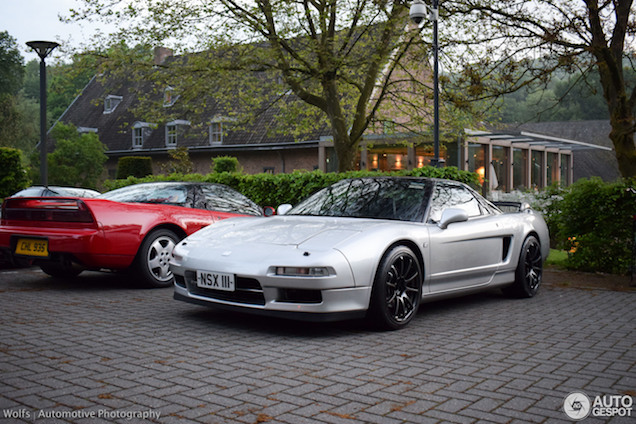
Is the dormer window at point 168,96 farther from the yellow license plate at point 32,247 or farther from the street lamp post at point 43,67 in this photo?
the yellow license plate at point 32,247

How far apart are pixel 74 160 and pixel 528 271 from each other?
98.7 feet

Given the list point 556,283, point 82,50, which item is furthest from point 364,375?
point 82,50

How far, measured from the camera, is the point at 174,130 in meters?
39.4

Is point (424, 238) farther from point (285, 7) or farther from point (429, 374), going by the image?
point (285, 7)

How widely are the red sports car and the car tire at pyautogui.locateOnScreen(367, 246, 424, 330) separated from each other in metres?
3.38

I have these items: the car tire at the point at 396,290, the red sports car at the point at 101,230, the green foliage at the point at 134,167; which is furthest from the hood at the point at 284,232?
the green foliage at the point at 134,167

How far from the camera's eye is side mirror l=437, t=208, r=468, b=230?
6.05 meters

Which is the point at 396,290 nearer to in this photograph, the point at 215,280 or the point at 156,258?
the point at 215,280

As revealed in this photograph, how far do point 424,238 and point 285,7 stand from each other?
10963 mm

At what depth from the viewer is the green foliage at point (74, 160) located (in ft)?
106

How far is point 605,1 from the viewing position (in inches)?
427

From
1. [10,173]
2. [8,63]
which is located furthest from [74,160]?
[8,63]

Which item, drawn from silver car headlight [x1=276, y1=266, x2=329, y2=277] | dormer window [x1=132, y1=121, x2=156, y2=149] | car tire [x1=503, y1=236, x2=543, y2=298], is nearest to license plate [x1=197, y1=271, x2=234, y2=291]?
silver car headlight [x1=276, y1=266, x2=329, y2=277]

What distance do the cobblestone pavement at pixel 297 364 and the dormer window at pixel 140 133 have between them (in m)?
34.9
